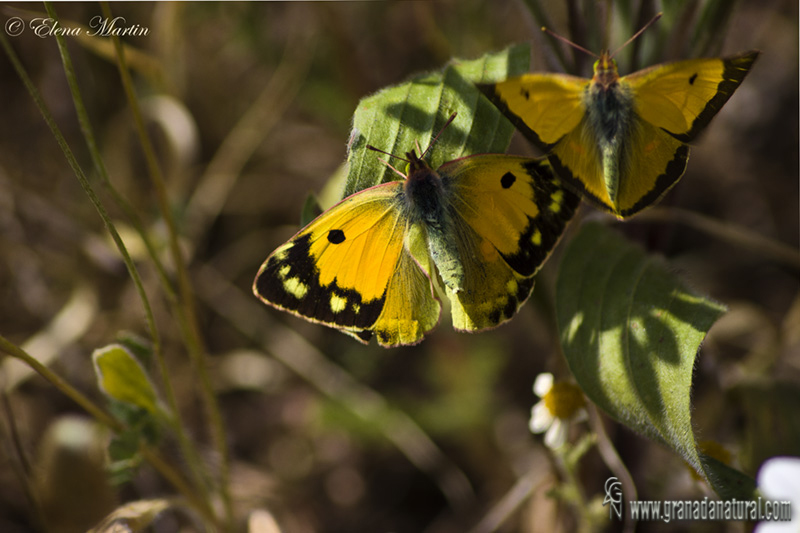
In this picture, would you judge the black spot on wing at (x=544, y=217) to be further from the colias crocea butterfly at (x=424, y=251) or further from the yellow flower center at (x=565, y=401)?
the yellow flower center at (x=565, y=401)

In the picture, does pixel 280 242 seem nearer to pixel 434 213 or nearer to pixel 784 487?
pixel 434 213

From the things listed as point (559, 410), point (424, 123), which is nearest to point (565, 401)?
point (559, 410)

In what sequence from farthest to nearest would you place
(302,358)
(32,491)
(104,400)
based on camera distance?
(302,358) → (104,400) → (32,491)

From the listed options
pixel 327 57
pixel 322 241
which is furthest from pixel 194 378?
pixel 327 57

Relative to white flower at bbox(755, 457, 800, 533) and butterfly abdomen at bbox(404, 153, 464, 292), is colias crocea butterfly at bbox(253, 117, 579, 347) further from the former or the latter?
white flower at bbox(755, 457, 800, 533)

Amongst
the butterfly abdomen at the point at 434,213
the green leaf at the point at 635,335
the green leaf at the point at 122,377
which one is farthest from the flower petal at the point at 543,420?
the green leaf at the point at 122,377

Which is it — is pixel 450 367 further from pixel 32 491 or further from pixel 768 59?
pixel 768 59

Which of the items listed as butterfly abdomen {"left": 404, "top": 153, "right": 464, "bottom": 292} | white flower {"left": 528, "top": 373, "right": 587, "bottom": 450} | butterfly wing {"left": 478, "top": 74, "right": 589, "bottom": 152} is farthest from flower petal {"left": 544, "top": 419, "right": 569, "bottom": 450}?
butterfly wing {"left": 478, "top": 74, "right": 589, "bottom": 152}
